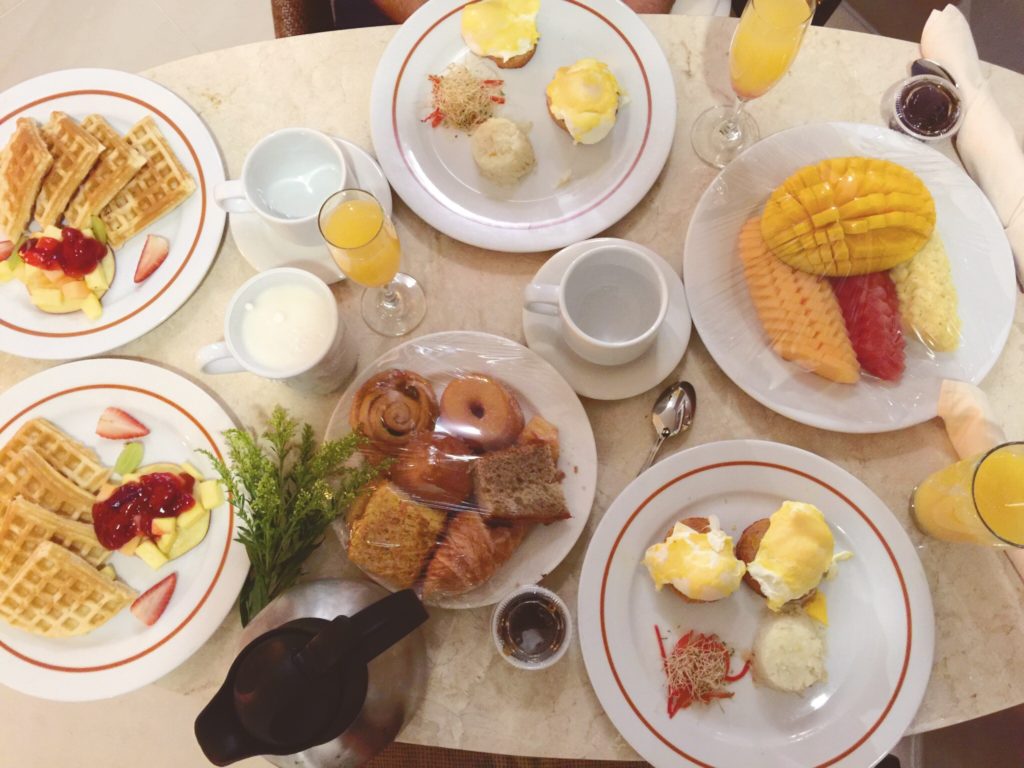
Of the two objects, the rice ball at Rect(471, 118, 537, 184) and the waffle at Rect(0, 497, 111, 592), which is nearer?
the waffle at Rect(0, 497, 111, 592)

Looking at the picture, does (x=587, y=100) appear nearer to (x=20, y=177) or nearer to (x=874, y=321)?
(x=874, y=321)

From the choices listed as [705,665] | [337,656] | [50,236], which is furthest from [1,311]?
[705,665]

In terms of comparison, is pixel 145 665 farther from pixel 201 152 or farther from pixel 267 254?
pixel 201 152

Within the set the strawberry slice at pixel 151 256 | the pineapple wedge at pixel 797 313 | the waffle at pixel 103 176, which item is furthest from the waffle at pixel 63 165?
the pineapple wedge at pixel 797 313

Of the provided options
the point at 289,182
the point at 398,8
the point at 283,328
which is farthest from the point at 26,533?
the point at 398,8

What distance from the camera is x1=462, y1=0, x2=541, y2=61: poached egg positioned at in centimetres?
148

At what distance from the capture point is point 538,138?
1.49 meters

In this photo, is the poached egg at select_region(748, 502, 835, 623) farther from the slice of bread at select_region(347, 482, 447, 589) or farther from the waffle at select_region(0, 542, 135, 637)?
the waffle at select_region(0, 542, 135, 637)

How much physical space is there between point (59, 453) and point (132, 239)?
17.3 inches

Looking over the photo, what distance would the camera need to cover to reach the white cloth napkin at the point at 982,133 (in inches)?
53.9

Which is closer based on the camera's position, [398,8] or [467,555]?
[467,555]

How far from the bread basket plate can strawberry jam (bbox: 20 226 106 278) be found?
58 centimetres

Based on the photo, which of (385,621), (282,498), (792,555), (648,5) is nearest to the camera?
(385,621)

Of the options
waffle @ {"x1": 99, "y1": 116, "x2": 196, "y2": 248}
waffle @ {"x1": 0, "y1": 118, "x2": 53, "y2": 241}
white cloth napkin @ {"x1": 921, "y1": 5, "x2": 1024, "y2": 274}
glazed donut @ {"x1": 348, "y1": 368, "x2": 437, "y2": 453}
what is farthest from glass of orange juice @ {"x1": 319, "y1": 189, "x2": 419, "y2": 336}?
white cloth napkin @ {"x1": 921, "y1": 5, "x2": 1024, "y2": 274}
